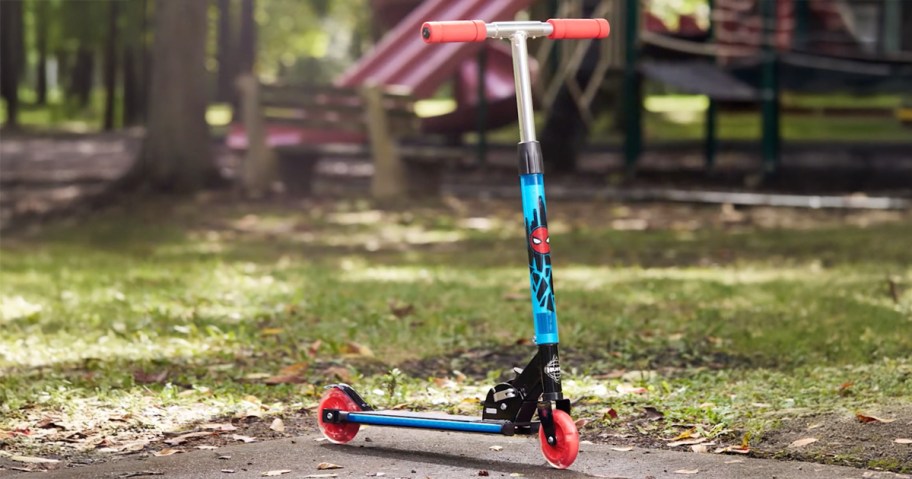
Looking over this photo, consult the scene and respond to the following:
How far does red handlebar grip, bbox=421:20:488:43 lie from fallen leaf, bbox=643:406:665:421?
65.8 inches

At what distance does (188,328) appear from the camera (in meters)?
7.09

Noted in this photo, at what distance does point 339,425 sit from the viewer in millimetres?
4762

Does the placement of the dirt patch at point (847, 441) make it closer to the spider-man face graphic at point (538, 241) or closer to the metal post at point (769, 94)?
the spider-man face graphic at point (538, 241)

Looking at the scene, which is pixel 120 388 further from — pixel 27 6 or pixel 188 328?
pixel 27 6

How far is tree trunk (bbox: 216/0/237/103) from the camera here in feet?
132

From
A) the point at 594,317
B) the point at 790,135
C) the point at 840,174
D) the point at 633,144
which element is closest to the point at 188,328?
the point at 594,317

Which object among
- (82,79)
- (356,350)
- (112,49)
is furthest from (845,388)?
(82,79)

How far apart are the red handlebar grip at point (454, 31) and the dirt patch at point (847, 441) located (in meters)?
1.64

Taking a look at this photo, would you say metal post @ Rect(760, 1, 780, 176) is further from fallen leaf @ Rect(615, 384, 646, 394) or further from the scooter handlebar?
the scooter handlebar

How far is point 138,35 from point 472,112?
59.5 feet

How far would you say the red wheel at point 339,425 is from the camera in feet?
15.6

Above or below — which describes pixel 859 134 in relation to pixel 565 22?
below

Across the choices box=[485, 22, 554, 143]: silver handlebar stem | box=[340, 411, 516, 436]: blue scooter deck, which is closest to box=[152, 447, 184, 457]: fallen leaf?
box=[340, 411, 516, 436]: blue scooter deck

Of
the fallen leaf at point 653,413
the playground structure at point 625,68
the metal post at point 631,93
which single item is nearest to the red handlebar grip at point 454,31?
the fallen leaf at point 653,413
